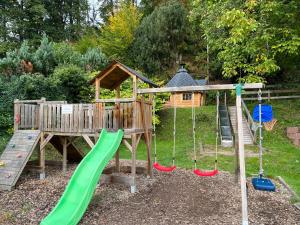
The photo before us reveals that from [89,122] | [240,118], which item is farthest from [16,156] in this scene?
[240,118]

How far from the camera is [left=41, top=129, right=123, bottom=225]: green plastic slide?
5.72 meters

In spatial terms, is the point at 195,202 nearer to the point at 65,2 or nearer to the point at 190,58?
the point at 190,58

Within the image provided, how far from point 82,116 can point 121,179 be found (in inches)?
91.3

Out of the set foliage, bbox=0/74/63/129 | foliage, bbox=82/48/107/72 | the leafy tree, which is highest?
foliage, bbox=82/48/107/72

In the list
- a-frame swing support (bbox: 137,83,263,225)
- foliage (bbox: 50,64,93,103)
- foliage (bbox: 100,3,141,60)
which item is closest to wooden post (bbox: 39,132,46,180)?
a-frame swing support (bbox: 137,83,263,225)

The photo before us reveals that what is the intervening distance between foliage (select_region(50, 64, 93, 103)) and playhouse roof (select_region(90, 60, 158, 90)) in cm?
708

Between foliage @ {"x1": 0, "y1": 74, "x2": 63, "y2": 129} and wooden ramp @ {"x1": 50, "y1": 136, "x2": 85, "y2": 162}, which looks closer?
wooden ramp @ {"x1": 50, "y1": 136, "x2": 85, "y2": 162}

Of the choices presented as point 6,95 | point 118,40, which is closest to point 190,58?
point 118,40

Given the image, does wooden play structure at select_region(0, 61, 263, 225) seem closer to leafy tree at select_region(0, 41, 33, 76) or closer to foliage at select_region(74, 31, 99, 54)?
leafy tree at select_region(0, 41, 33, 76)

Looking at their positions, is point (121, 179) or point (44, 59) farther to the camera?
point (44, 59)

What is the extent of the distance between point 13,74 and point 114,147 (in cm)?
966

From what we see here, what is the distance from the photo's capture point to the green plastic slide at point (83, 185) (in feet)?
18.8

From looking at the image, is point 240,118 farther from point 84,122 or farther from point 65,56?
point 65,56

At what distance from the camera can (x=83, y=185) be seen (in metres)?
6.49
